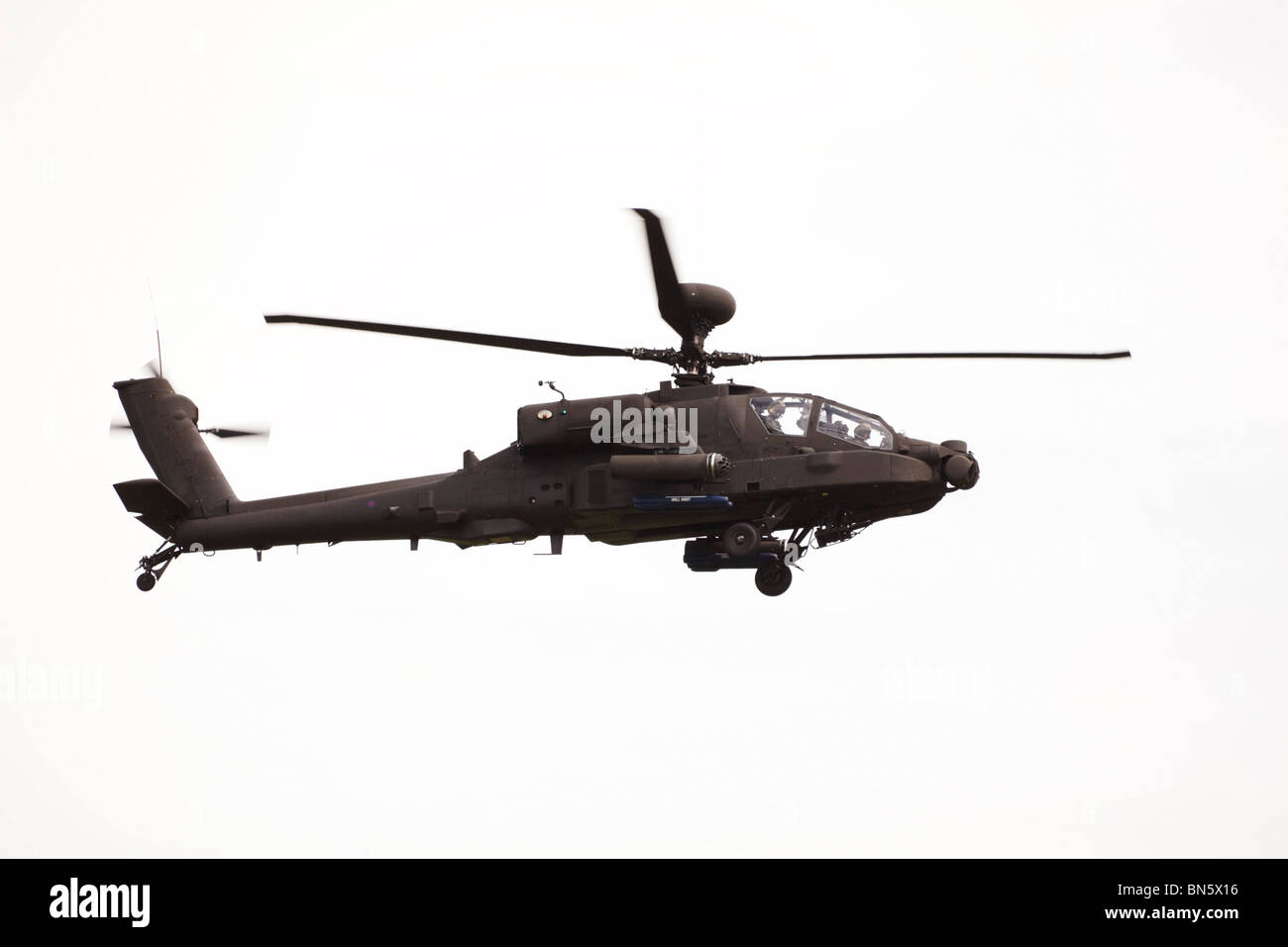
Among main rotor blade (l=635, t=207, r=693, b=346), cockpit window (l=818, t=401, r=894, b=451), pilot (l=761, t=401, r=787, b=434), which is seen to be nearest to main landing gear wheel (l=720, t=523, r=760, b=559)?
pilot (l=761, t=401, r=787, b=434)

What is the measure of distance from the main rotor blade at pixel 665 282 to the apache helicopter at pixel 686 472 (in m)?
0.03

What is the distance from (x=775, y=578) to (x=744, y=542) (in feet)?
2.48

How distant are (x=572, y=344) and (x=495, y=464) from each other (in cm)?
274

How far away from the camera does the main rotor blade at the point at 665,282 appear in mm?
23625

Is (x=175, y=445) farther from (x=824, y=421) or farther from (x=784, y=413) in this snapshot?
(x=824, y=421)

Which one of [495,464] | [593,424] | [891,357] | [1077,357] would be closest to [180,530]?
[495,464]

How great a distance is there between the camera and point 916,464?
25.4 metres

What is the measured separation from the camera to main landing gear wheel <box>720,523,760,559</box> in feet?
84.2

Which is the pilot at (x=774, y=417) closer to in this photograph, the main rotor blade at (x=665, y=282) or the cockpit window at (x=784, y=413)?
the cockpit window at (x=784, y=413)

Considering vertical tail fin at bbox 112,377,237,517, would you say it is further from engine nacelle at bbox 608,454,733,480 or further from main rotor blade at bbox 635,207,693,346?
main rotor blade at bbox 635,207,693,346

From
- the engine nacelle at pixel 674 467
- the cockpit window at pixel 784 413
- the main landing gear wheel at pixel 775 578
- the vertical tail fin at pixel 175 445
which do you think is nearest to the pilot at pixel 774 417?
the cockpit window at pixel 784 413

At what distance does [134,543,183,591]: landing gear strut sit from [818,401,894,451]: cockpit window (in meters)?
11.0

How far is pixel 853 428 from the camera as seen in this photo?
1025 inches
